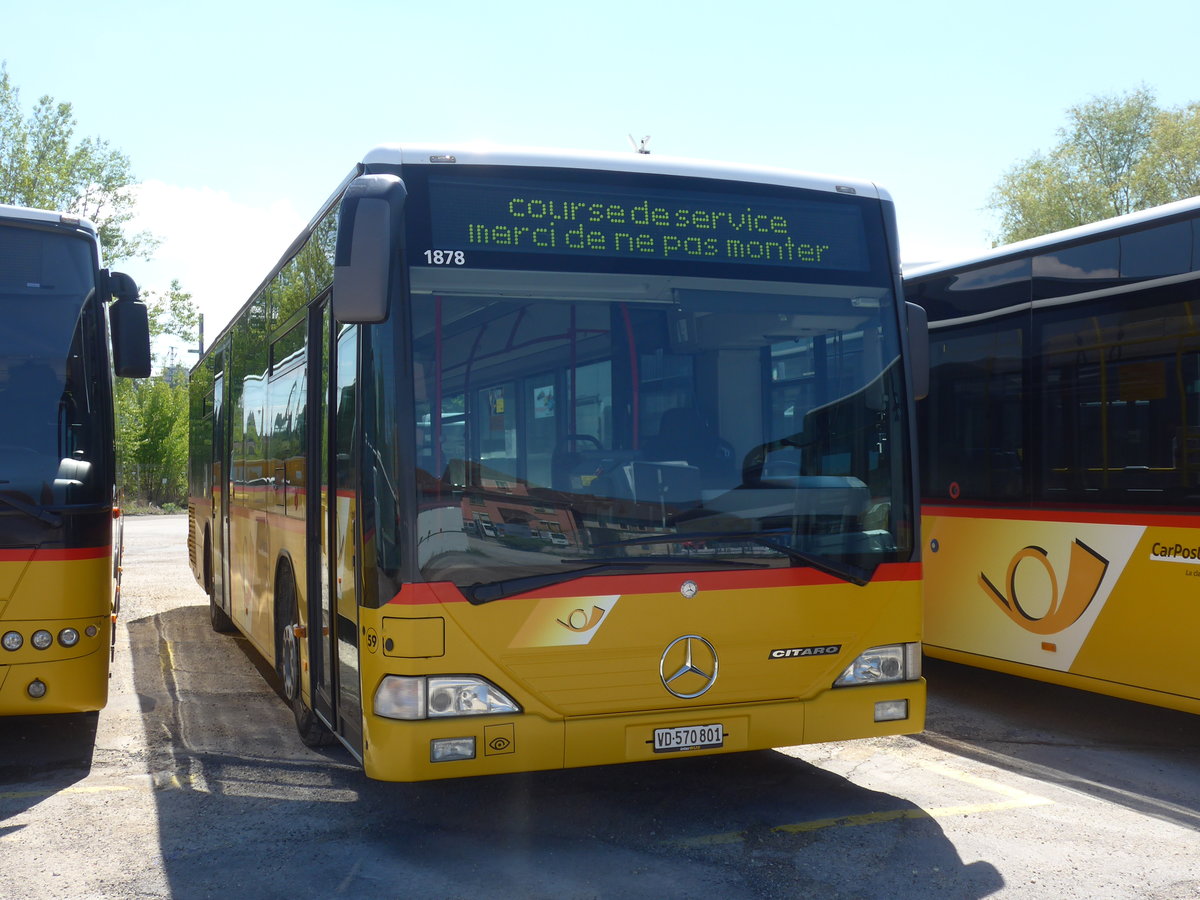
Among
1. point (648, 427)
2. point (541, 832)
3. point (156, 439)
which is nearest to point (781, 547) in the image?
point (648, 427)

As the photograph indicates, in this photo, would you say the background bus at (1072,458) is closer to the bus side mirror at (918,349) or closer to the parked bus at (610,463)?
the bus side mirror at (918,349)

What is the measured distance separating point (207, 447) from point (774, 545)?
8.58m

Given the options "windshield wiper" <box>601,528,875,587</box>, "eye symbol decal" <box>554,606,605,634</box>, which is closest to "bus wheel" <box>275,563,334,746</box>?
"eye symbol decal" <box>554,606,605,634</box>

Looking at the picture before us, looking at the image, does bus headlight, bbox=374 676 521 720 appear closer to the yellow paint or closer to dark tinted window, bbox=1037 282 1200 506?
the yellow paint

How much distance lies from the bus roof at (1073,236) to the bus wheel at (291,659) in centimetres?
483

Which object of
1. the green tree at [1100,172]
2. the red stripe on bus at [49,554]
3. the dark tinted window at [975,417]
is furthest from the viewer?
the green tree at [1100,172]

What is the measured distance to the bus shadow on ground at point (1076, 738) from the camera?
612 cm

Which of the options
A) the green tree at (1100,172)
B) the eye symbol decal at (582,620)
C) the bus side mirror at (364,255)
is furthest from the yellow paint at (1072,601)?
the green tree at (1100,172)

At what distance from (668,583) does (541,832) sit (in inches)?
50.7

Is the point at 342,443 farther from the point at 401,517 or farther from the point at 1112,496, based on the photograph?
the point at 1112,496

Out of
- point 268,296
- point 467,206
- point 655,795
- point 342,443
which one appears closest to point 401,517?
point 342,443

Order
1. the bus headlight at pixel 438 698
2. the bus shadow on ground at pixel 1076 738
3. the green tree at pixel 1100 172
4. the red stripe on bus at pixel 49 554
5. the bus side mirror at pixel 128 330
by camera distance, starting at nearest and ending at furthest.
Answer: the bus headlight at pixel 438 698 < the bus shadow on ground at pixel 1076 738 < the red stripe on bus at pixel 49 554 < the bus side mirror at pixel 128 330 < the green tree at pixel 1100 172

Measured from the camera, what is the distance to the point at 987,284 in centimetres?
801

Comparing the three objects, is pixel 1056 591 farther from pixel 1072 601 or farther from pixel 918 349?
pixel 918 349
